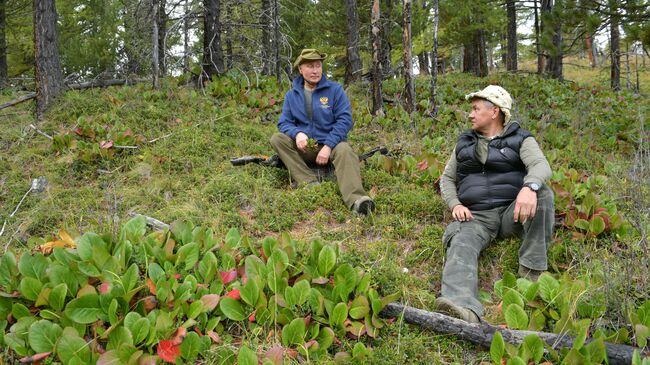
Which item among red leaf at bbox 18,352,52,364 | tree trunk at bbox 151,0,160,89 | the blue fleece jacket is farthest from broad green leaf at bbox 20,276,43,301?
tree trunk at bbox 151,0,160,89

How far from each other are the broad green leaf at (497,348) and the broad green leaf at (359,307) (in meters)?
0.76

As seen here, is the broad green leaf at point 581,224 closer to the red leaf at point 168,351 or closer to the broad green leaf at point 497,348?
the broad green leaf at point 497,348

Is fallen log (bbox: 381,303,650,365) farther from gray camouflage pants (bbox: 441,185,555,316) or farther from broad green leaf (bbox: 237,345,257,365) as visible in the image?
broad green leaf (bbox: 237,345,257,365)

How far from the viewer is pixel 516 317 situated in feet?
9.27

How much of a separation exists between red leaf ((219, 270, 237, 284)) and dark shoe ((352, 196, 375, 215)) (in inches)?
70.4

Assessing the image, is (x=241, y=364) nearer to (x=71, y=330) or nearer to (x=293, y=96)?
(x=71, y=330)

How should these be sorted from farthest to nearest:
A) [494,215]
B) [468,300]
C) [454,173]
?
1. [454,173]
2. [494,215]
3. [468,300]

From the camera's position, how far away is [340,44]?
1579cm

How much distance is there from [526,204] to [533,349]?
1.23 meters

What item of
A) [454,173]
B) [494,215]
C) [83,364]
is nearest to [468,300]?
[494,215]

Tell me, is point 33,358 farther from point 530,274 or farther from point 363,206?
point 530,274

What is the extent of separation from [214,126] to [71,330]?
17.9ft

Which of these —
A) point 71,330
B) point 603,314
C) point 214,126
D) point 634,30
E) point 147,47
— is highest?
point 147,47

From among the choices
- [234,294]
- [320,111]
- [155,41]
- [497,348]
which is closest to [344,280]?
[234,294]
